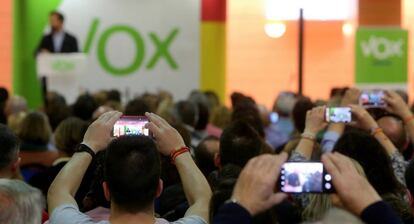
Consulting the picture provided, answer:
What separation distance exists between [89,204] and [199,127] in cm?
396

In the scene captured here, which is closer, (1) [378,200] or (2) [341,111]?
(1) [378,200]

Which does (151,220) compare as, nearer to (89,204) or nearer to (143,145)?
(143,145)

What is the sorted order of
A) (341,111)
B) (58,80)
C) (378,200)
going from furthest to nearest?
(58,80), (341,111), (378,200)

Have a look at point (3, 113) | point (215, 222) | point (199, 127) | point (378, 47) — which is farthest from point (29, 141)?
point (378, 47)

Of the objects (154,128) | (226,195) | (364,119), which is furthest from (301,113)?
(226,195)

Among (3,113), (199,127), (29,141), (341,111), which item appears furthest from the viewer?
(3,113)

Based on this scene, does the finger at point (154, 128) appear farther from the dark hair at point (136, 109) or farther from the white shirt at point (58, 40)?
the white shirt at point (58, 40)

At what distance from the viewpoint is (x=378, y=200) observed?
2426mm

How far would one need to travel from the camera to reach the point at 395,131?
18.6 feet

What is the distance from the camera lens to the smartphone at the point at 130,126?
338 cm

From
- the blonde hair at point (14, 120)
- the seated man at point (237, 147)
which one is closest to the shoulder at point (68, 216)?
the seated man at point (237, 147)

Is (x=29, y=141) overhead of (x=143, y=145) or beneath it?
beneath

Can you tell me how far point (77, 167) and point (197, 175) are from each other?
0.41 metres

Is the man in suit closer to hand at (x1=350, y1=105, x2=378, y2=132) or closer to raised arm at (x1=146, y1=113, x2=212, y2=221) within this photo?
hand at (x1=350, y1=105, x2=378, y2=132)
